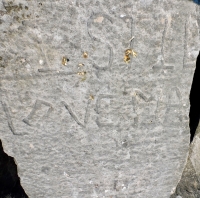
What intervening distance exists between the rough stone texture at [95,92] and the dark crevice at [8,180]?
24 cm

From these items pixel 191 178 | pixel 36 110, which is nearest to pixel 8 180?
pixel 36 110

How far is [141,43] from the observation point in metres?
0.85

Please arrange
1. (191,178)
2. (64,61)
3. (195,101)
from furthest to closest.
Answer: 1. (191,178)
2. (195,101)
3. (64,61)

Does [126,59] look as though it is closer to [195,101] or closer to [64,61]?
[64,61]

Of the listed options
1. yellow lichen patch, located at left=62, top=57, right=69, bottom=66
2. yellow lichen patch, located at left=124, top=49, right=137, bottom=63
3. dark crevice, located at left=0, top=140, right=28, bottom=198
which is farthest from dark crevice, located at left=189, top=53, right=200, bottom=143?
dark crevice, located at left=0, top=140, right=28, bottom=198

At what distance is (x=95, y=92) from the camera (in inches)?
35.9

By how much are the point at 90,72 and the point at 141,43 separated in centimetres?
17

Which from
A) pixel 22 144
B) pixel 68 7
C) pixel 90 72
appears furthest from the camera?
pixel 22 144

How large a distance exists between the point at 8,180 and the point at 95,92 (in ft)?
2.55

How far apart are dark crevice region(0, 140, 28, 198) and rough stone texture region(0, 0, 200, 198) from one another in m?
0.24

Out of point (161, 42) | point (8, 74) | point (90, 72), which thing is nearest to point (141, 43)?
point (161, 42)

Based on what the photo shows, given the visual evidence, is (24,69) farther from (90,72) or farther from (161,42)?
(161,42)

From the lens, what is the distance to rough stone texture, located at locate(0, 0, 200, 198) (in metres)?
0.80

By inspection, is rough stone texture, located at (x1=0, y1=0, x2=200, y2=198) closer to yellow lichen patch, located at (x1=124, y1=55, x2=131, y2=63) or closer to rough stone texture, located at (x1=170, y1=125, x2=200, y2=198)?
yellow lichen patch, located at (x1=124, y1=55, x2=131, y2=63)
